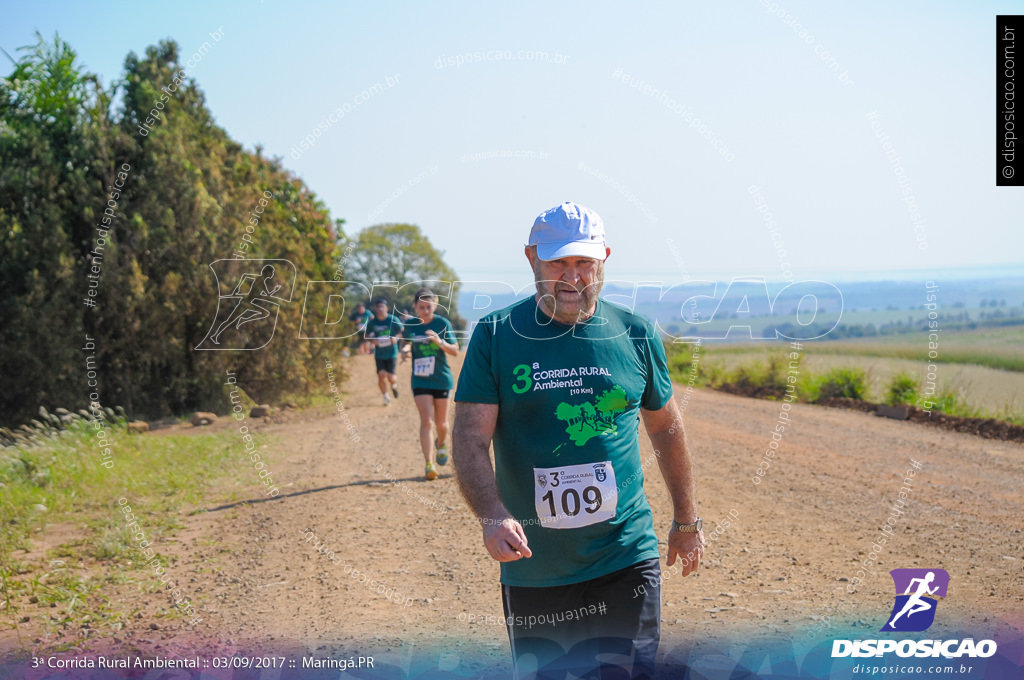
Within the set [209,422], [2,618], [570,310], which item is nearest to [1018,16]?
[570,310]

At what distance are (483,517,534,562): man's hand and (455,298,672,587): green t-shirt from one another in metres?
0.21

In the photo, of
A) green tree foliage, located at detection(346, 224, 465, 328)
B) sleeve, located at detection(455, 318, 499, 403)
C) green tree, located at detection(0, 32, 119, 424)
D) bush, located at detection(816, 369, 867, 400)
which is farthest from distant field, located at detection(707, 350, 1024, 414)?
green tree, located at detection(0, 32, 119, 424)

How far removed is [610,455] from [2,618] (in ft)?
14.4

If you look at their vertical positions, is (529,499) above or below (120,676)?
above

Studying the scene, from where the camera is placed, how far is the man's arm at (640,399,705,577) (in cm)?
356

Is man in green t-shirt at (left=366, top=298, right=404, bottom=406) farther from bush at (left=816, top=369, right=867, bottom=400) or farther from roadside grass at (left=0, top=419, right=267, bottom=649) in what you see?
bush at (left=816, top=369, right=867, bottom=400)

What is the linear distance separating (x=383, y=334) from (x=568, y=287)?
40.5ft

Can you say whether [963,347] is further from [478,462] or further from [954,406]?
[478,462]

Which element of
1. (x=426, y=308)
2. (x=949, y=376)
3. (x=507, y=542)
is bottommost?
(x=949, y=376)

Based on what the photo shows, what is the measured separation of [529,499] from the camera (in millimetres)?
3256

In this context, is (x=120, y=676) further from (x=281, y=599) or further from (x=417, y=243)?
(x=417, y=243)

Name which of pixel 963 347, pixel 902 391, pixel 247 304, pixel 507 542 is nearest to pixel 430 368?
pixel 507 542

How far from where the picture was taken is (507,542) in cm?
302

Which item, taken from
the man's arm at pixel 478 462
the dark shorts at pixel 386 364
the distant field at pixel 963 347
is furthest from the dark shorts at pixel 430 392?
the distant field at pixel 963 347
